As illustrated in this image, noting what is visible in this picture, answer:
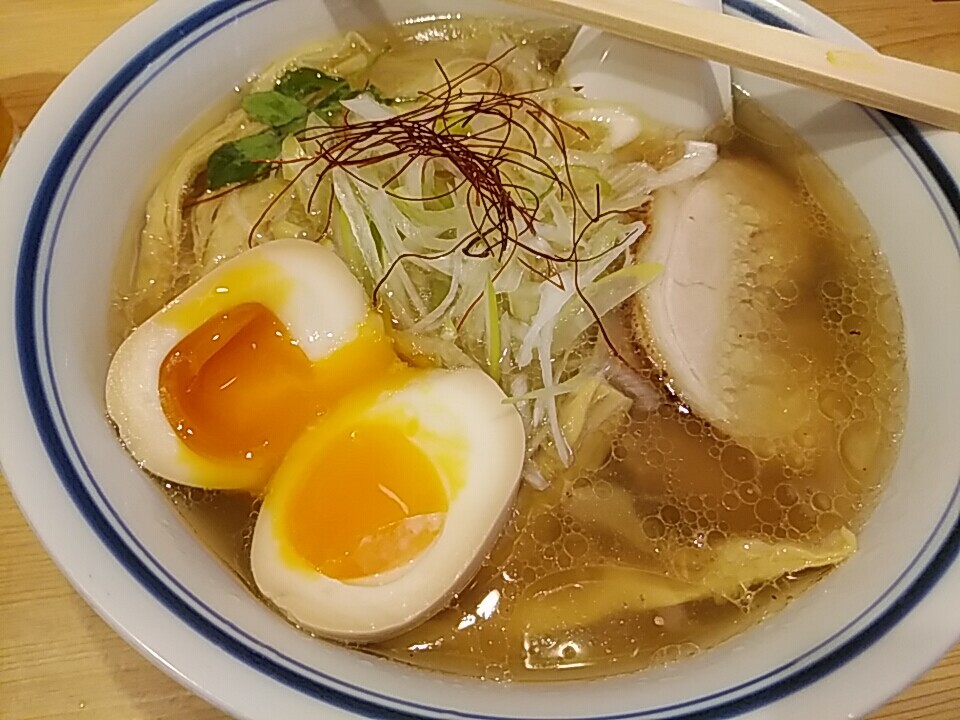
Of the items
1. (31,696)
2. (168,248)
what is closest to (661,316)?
(168,248)

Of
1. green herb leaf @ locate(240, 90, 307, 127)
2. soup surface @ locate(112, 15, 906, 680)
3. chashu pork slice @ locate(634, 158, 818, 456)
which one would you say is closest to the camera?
soup surface @ locate(112, 15, 906, 680)

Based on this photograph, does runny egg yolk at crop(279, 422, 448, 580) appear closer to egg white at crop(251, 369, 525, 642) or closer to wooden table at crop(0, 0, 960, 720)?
egg white at crop(251, 369, 525, 642)

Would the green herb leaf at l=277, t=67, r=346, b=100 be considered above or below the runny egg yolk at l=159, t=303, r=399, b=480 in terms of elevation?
above

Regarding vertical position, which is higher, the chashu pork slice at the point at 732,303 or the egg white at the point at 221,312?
the egg white at the point at 221,312

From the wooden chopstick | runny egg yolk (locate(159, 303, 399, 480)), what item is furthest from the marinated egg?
the wooden chopstick

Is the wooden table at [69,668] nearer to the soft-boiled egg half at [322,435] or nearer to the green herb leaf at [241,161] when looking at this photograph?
the soft-boiled egg half at [322,435]

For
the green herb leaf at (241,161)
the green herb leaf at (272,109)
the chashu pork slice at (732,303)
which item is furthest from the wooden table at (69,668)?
the green herb leaf at (272,109)

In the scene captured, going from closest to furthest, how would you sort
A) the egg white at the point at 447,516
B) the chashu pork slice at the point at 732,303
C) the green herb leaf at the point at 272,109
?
the egg white at the point at 447,516
the chashu pork slice at the point at 732,303
the green herb leaf at the point at 272,109

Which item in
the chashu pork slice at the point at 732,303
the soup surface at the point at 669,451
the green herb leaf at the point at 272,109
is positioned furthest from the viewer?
the green herb leaf at the point at 272,109
